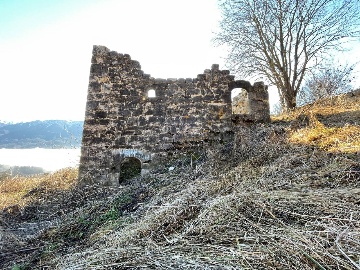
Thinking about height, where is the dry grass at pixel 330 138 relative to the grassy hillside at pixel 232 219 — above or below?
above

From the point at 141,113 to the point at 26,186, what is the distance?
16.4ft

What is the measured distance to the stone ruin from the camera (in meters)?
7.18

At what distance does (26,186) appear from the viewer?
8906 millimetres

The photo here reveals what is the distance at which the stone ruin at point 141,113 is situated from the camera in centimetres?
718

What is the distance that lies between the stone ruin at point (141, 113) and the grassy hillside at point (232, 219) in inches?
63.1

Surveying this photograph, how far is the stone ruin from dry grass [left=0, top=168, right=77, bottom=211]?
1.42 metres

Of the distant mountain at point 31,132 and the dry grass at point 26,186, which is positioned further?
the distant mountain at point 31,132

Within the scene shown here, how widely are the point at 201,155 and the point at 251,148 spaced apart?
195 centimetres

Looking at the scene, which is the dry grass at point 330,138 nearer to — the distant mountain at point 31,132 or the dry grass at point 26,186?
the dry grass at point 26,186

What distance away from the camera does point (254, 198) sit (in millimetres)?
2504

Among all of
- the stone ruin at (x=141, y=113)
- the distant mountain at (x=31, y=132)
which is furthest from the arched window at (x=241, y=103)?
the distant mountain at (x=31, y=132)

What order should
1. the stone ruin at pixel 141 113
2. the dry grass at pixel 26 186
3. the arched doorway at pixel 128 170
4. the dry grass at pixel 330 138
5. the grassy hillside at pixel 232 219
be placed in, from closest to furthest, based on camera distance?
the grassy hillside at pixel 232 219
the dry grass at pixel 330 138
the dry grass at pixel 26 186
the stone ruin at pixel 141 113
the arched doorway at pixel 128 170

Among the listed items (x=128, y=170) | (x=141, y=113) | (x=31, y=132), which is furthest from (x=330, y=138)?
(x=31, y=132)

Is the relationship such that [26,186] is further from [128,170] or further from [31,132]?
[31,132]
